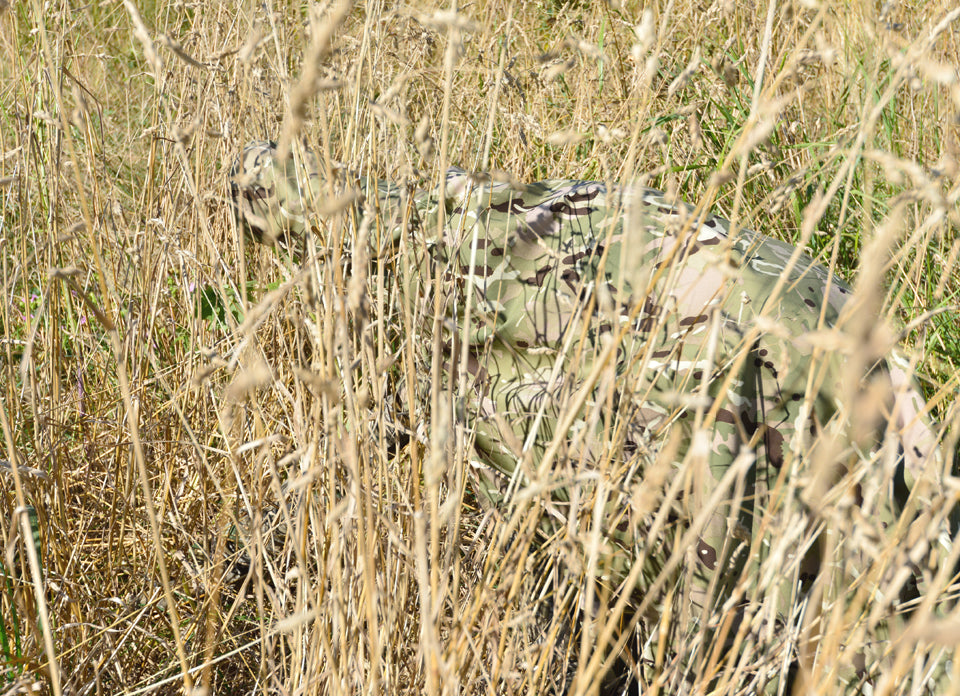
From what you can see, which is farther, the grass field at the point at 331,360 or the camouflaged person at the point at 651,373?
the camouflaged person at the point at 651,373

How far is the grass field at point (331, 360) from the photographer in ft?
2.07

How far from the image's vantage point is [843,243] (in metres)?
1.64

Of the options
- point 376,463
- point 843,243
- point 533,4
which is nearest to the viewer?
point 376,463

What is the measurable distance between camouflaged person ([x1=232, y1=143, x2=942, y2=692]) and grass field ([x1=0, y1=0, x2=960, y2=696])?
6 centimetres

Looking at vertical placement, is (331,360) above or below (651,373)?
above

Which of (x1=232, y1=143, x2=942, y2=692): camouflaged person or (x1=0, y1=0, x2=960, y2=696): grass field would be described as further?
(x1=232, y1=143, x2=942, y2=692): camouflaged person

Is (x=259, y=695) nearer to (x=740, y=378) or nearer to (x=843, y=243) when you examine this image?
(x=740, y=378)

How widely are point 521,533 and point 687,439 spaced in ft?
1.17

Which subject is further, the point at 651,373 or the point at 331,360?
the point at 651,373

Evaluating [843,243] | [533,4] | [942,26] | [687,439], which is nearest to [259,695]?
[687,439]

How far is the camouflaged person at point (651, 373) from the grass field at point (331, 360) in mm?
64

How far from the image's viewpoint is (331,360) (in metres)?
0.64

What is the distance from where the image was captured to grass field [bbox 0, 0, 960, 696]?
0.63 m

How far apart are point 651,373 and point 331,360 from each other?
587 millimetres
